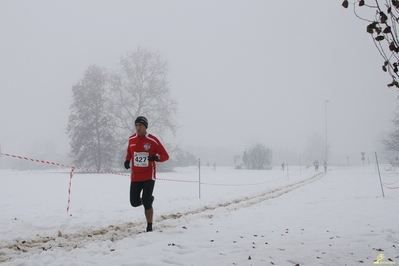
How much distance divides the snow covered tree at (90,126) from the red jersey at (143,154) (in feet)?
91.3

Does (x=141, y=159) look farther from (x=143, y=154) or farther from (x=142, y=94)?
(x=142, y=94)

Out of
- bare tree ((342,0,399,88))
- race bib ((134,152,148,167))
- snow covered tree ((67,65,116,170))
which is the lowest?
race bib ((134,152,148,167))

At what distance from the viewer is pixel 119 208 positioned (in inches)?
341

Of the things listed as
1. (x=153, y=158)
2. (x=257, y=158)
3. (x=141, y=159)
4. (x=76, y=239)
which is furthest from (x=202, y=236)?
(x=257, y=158)

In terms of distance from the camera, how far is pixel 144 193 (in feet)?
18.0

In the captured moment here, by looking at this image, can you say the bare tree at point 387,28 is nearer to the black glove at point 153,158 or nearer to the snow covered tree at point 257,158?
the black glove at point 153,158

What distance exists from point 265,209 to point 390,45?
6237 millimetres

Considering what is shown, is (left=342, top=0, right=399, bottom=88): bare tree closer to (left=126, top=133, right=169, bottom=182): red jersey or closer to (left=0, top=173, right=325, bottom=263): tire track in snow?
(left=126, top=133, right=169, bottom=182): red jersey

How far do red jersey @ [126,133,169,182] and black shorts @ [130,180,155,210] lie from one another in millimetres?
96

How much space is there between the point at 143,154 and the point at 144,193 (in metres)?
0.73

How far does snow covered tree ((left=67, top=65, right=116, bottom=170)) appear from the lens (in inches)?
1248

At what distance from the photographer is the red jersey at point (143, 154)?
216 inches

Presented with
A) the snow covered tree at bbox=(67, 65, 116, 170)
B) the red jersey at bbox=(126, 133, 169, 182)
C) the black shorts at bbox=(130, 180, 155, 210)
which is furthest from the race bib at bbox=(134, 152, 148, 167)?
the snow covered tree at bbox=(67, 65, 116, 170)

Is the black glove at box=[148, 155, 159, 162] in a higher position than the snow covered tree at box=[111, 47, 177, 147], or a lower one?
lower
